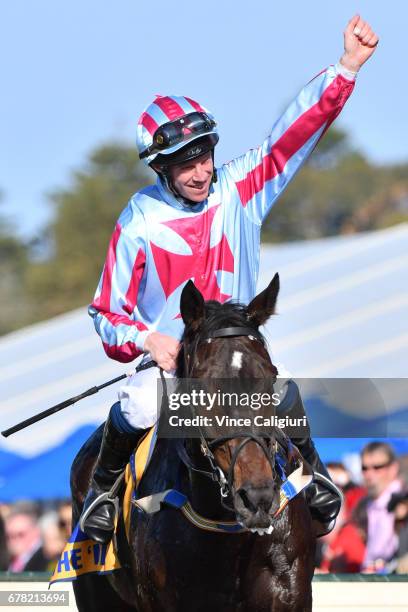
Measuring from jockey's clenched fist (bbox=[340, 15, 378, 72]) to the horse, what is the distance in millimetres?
1186

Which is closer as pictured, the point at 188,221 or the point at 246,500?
the point at 246,500

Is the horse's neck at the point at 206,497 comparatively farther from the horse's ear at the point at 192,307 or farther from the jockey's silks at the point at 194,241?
the jockey's silks at the point at 194,241

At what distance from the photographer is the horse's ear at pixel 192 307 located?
4.39 m

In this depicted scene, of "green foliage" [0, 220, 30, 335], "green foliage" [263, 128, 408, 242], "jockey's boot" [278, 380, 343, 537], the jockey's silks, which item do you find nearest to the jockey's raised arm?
the jockey's silks

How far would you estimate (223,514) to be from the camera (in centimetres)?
455

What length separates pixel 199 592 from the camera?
4.60 meters

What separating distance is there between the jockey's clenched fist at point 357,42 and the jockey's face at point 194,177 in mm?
756

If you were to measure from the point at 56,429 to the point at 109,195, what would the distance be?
5108 cm

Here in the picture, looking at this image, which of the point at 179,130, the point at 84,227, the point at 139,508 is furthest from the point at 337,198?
the point at 139,508

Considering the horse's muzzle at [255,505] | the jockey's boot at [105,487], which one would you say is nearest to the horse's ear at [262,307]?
the horse's muzzle at [255,505]

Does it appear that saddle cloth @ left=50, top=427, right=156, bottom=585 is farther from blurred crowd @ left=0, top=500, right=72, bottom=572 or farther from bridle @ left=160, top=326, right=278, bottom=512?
A: blurred crowd @ left=0, top=500, right=72, bottom=572

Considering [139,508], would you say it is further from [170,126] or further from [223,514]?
[170,126]

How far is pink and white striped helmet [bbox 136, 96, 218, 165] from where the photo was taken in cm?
498

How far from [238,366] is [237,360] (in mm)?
32
